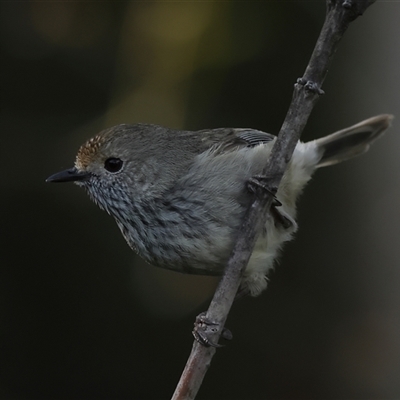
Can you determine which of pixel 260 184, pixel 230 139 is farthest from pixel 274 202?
pixel 230 139

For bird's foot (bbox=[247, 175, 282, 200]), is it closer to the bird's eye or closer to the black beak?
the bird's eye

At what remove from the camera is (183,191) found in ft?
9.62

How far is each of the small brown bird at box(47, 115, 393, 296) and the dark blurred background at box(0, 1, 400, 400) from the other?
1448 mm

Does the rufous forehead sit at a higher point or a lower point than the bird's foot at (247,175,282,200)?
lower

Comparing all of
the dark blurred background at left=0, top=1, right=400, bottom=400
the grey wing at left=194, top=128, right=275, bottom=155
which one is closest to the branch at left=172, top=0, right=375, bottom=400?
the grey wing at left=194, top=128, right=275, bottom=155

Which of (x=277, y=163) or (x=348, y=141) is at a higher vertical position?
(x=348, y=141)

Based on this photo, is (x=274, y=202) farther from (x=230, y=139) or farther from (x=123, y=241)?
(x=123, y=241)

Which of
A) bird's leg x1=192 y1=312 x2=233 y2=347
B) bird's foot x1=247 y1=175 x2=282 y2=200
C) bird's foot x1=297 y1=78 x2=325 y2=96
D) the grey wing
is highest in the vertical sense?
bird's foot x1=297 y1=78 x2=325 y2=96

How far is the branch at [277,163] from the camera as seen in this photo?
225 cm

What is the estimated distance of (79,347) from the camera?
180 inches

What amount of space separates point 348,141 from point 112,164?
1.44m

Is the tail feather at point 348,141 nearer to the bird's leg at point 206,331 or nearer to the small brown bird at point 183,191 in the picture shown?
the small brown bird at point 183,191

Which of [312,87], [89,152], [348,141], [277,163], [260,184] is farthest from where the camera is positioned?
[348,141]

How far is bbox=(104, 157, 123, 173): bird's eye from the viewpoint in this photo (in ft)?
10.1
